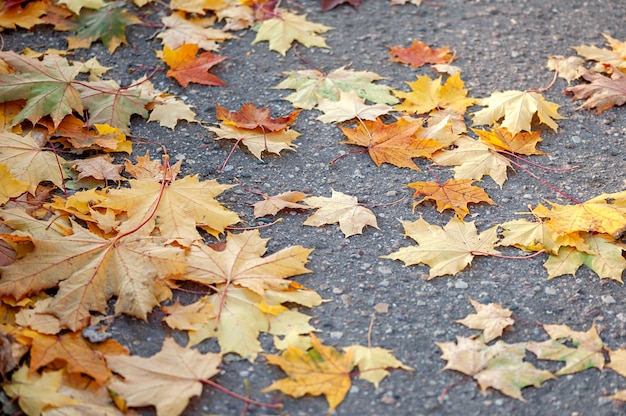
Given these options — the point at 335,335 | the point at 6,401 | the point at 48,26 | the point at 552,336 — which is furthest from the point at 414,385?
the point at 48,26

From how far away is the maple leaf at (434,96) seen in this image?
328cm

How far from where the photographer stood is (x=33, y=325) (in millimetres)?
2107

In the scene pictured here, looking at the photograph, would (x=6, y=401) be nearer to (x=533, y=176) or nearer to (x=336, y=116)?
(x=336, y=116)

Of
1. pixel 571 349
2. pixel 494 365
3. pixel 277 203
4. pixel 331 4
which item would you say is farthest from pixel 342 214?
pixel 331 4

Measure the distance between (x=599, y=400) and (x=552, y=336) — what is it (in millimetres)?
247

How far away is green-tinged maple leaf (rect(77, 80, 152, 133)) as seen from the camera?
3059 millimetres

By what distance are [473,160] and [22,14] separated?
8.10 ft

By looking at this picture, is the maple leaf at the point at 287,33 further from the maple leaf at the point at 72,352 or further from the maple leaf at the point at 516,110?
the maple leaf at the point at 72,352

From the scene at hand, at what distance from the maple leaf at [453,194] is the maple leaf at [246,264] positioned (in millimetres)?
626

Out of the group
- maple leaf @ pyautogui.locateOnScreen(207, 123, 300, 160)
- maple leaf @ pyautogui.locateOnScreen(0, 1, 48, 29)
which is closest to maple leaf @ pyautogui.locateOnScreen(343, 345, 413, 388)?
maple leaf @ pyautogui.locateOnScreen(207, 123, 300, 160)

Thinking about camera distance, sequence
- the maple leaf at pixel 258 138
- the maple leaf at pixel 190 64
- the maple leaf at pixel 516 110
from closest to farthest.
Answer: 1. the maple leaf at pixel 258 138
2. the maple leaf at pixel 516 110
3. the maple leaf at pixel 190 64

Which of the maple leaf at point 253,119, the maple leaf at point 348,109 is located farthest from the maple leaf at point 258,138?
the maple leaf at point 348,109

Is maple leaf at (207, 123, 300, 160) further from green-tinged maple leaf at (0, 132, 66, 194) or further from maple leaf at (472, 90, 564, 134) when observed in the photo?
maple leaf at (472, 90, 564, 134)

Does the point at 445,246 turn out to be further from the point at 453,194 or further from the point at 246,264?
the point at 246,264
